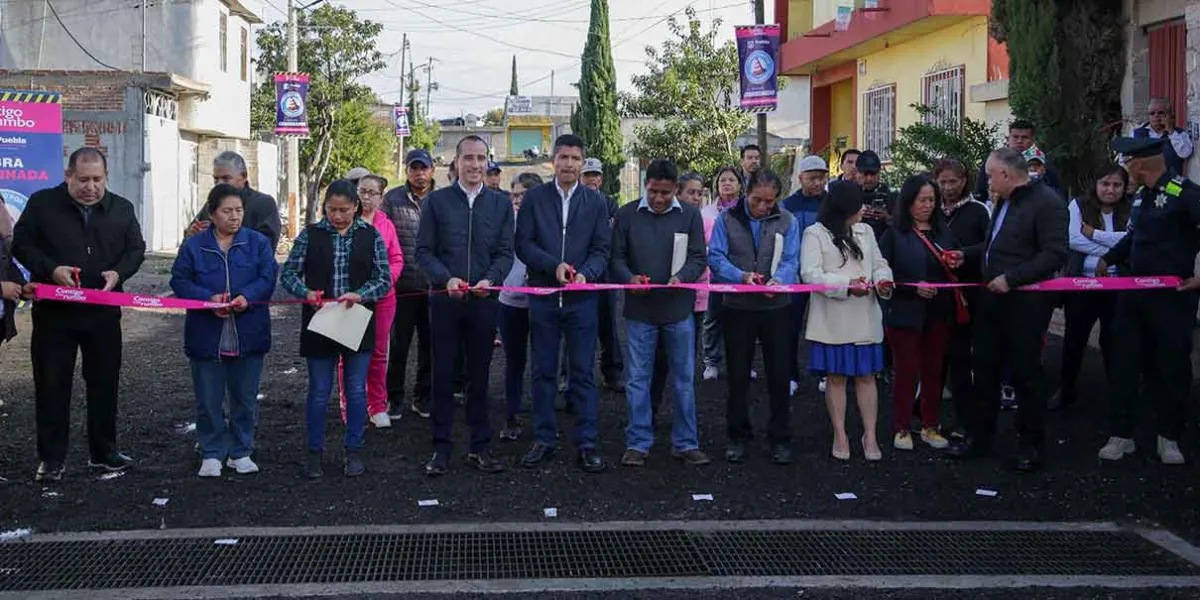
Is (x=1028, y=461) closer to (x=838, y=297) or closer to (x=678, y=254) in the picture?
(x=838, y=297)

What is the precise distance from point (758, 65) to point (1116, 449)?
1404 cm

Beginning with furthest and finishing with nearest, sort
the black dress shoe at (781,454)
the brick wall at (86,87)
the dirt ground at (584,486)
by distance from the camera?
the brick wall at (86,87), the black dress shoe at (781,454), the dirt ground at (584,486)

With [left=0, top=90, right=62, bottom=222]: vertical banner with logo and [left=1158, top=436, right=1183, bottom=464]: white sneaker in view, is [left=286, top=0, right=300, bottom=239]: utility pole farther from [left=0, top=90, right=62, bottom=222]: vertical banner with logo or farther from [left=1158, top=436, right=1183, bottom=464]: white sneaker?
[left=1158, top=436, right=1183, bottom=464]: white sneaker

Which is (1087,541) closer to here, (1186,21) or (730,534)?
(730,534)

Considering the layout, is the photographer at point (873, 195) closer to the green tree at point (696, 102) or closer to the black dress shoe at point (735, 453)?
the black dress shoe at point (735, 453)

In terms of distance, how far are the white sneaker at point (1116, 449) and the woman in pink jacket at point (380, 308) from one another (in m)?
4.99

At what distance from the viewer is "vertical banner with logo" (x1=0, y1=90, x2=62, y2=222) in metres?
15.0

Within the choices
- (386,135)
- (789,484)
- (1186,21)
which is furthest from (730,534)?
(386,135)

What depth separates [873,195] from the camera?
33.1ft

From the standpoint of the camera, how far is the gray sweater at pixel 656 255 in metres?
7.46

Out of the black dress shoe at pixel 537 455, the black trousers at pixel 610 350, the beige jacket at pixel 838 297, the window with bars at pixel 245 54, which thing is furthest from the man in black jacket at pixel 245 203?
the window with bars at pixel 245 54

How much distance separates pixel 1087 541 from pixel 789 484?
175 cm

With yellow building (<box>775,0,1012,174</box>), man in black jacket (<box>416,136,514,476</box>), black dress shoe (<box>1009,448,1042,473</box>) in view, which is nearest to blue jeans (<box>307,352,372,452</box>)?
man in black jacket (<box>416,136,514,476</box>)

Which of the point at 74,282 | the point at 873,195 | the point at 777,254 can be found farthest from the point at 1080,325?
the point at 74,282
